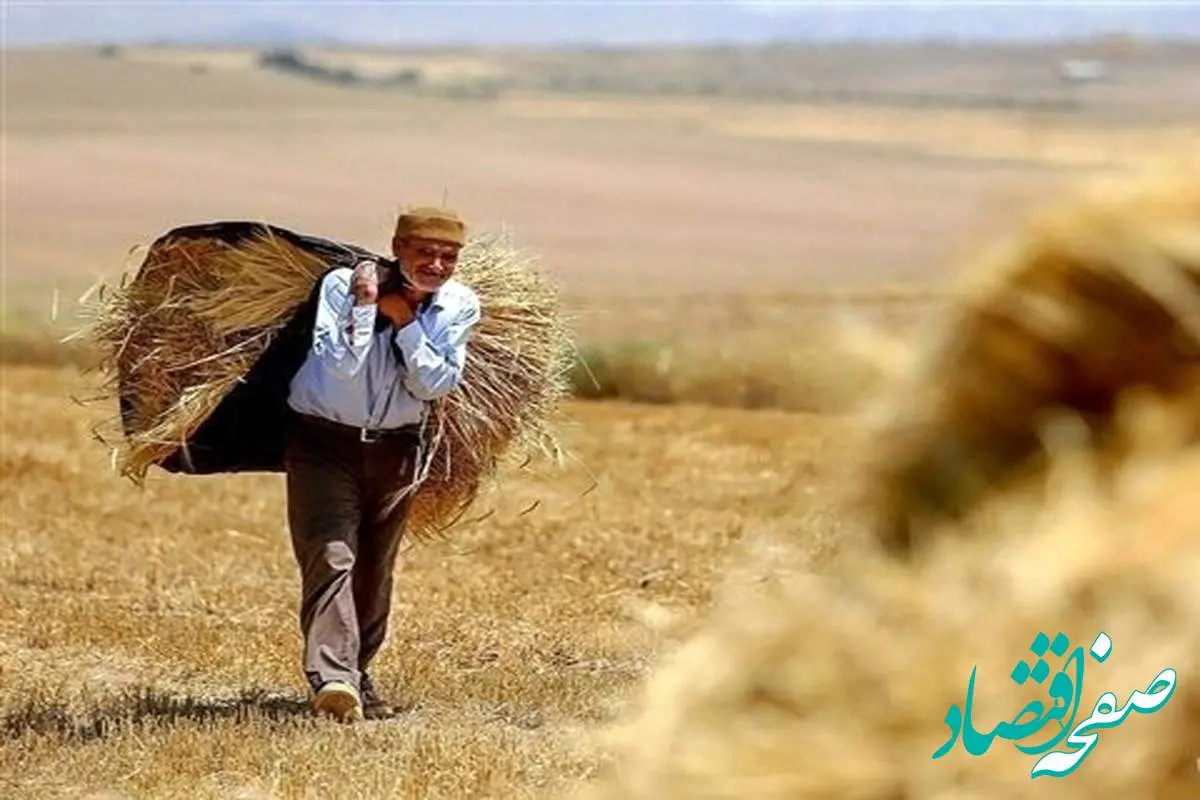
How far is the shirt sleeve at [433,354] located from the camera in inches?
290

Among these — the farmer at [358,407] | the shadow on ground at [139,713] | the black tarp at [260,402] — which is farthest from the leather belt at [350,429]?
the shadow on ground at [139,713]

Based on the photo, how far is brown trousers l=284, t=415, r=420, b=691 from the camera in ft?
24.9

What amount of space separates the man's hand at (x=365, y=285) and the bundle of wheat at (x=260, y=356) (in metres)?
0.30

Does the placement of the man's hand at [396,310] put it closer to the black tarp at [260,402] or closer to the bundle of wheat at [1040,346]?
the black tarp at [260,402]

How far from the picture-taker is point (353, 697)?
299 inches

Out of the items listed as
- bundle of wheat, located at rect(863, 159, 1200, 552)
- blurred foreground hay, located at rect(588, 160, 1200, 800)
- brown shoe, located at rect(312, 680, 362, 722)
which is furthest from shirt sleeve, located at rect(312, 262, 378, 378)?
bundle of wheat, located at rect(863, 159, 1200, 552)

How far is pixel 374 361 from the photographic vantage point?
7.46m

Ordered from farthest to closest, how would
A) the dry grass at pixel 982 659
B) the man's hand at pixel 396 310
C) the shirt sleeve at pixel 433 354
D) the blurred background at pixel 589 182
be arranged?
the blurred background at pixel 589 182, the man's hand at pixel 396 310, the shirt sleeve at pixel 433 354, the dry grass at pixel 982 659

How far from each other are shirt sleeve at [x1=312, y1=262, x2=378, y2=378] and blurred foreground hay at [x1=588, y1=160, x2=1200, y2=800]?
16.4ft

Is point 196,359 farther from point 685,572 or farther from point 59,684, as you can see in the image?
point 685,572

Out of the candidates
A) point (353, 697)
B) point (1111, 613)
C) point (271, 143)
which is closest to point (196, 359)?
point (353, 697)

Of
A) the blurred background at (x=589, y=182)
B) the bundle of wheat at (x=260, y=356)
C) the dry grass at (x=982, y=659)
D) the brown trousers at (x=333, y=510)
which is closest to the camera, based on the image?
the dry grass at (x=982, y=659)

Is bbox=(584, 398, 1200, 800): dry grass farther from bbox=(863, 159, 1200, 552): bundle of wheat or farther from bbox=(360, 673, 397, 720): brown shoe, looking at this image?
bbox=(360, 673, 397, 720): brown shoe

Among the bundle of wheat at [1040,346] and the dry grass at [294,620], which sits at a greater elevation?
the bundle of wheat at [1040,346]
